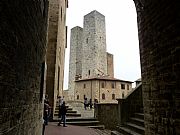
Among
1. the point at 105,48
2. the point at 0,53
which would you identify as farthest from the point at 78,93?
the point at 0,53

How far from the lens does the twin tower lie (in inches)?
1363

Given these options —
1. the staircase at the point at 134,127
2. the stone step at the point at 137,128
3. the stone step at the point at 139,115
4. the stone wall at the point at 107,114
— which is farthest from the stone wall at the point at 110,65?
the stone step at the point at 137,128

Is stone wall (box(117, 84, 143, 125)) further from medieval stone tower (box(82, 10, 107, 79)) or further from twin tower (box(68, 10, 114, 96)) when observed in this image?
medieval stone tower (box(82, 10, 107, 79))

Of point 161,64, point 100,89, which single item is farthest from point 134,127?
point 100,89

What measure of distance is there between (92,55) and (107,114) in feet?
72.5

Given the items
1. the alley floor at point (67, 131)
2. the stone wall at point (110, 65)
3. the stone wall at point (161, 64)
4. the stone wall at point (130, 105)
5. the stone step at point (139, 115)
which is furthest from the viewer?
the stone wall at point (110, 65)

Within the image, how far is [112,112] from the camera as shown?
1377 cm

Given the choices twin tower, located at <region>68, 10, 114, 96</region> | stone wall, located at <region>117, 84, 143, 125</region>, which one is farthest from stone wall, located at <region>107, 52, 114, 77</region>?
stone wall, located at <region>117, 84, 143, 125</region>

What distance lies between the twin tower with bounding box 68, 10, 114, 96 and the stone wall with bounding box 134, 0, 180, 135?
27943mm

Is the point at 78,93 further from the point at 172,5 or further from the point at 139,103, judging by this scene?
the point at 172,5

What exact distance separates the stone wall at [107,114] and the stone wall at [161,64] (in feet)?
28.0

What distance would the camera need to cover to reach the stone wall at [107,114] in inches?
519

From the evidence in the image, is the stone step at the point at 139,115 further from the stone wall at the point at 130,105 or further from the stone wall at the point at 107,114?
the stone wall at the point at 107,114

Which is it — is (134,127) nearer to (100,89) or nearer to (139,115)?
(139,115)
